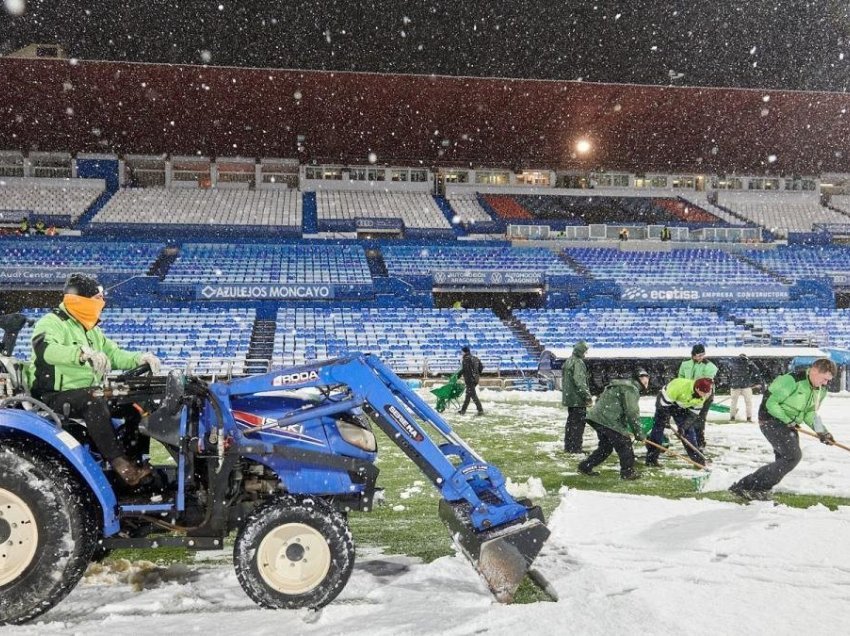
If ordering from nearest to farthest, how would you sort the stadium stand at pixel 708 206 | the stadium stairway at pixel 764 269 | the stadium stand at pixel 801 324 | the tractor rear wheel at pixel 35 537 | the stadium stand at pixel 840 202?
the tractor rear wheel at pixel 35 537, the stadium stand at pixel 801 324, the stadium stairway at pixel 764 269, the stadium stand at pixel 708 206, the stadium stand at pixel 840 202

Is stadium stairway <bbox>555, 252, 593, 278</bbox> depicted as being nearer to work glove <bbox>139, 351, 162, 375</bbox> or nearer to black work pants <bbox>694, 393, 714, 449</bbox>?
black work pants <bbox>694, 393, 714, 449</bbox>

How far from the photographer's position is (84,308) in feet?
14.2

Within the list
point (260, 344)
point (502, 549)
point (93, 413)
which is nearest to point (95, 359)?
point (93, 413)

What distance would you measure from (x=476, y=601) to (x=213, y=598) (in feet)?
5.18

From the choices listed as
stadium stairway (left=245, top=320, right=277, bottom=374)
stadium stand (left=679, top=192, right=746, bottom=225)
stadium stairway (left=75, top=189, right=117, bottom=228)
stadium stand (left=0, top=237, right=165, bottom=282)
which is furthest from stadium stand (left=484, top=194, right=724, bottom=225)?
stadium stairway (left=75, top=189, right=117, bottom=228)

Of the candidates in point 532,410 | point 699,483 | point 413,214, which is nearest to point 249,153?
point 413,214

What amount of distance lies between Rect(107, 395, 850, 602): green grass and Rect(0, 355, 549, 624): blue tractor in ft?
2.76

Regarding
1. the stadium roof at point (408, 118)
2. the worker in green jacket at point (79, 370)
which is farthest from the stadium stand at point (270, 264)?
the worker in green jacket at point (79, 370)

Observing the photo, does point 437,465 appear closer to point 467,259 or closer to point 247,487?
point 247,487

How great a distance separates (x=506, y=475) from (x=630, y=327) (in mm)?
16545

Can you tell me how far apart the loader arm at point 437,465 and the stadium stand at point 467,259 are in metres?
22.7

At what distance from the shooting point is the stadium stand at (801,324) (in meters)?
23.2

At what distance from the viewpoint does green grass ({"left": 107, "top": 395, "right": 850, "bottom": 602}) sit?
5328 millimetres

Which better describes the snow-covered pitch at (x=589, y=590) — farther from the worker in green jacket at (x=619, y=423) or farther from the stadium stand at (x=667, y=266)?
the stadium stand at (x=667, y=266)
